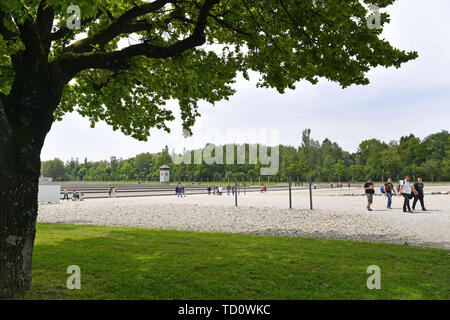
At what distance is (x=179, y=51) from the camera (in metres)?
6.39

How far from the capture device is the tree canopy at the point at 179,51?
5.84m

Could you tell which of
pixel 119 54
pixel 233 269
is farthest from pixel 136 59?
pixel 233 269

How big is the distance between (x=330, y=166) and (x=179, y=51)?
12172cm

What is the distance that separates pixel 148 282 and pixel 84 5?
450 centimetres

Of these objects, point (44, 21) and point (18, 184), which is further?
point (44, 21)

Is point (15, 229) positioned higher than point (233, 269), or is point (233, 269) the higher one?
point (15, 229)

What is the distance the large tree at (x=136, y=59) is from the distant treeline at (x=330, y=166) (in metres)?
79.0

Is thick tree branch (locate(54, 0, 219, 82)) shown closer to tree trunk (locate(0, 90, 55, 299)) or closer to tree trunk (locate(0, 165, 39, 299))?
tree trunk (locate(0, 90, 55, 299))

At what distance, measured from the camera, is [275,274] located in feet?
20.1

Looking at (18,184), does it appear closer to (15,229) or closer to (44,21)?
(15,229)

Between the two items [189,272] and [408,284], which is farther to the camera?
[189,272]

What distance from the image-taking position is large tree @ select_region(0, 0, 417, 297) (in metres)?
5.10

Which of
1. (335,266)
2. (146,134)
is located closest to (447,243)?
(335,266)
